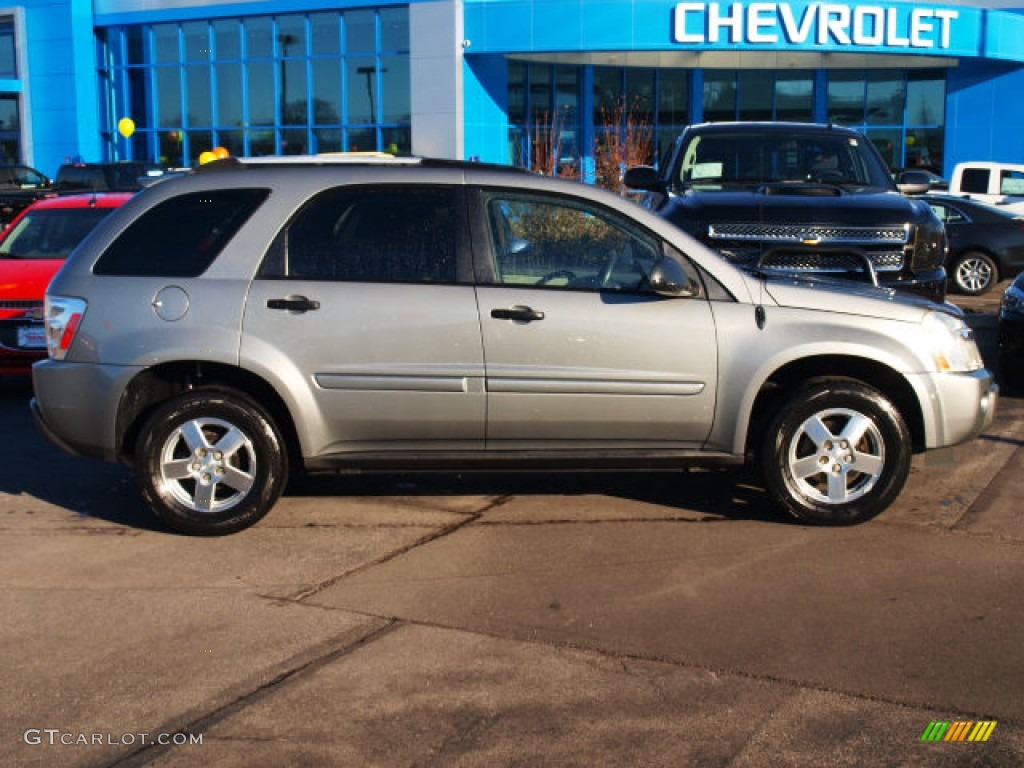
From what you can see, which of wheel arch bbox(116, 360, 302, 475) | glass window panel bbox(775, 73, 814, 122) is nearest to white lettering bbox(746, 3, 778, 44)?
glass window panel bbox(775, 73, 814, 122)

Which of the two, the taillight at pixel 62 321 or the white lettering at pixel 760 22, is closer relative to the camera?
the taillight at pixel 62 321

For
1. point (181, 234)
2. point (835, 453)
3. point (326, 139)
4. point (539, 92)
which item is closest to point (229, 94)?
point (326, 139)

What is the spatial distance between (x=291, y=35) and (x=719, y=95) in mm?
11659

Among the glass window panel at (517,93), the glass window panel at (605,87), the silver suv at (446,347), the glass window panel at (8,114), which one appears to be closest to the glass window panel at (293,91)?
the glass window panel at (517,93)

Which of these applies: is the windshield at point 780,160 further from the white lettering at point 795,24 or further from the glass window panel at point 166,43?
the glass window panel at point 166,43

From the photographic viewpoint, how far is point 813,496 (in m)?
6.00

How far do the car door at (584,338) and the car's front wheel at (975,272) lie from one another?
12224 mm

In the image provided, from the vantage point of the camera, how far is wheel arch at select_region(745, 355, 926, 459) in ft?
19.7

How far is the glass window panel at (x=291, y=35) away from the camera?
102ft

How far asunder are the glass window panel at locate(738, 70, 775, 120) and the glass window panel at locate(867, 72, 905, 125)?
270cm

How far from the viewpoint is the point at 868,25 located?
2877 centimetres

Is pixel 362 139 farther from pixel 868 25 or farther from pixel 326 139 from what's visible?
pixel 868 25

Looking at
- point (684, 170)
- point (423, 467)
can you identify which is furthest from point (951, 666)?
point (684, 170)

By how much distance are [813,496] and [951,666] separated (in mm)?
1744
